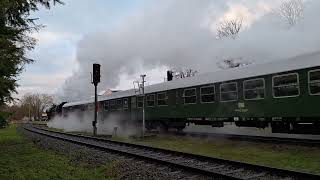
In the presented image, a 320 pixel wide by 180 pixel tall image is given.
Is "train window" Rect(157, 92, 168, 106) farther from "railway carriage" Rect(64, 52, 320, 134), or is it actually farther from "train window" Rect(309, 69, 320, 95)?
"train window" Rect(309, 69, 320, 95)

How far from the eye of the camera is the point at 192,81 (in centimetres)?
2295

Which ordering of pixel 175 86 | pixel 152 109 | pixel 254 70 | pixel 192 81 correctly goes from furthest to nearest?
pixel 152 109 → pixel 175 86 → pixel 192 81 → pixel 254 70

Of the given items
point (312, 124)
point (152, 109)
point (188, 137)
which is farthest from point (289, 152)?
point (152, 109)

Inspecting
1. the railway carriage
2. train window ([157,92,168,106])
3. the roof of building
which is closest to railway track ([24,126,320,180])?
the railway carriage

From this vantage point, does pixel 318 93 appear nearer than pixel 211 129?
Yes

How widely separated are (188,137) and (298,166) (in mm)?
11636

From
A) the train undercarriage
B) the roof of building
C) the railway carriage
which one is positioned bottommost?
the train undercarriage

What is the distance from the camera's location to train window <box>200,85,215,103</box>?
2091 cm

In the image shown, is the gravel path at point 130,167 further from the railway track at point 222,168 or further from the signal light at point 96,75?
the signal light at point 96,75

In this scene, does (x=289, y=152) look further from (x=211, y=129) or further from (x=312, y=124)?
(x=211, y=129)

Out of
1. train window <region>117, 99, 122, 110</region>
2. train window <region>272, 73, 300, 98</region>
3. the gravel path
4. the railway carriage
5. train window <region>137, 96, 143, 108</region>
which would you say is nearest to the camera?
the gravel path

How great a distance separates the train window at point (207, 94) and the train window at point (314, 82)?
6131mm

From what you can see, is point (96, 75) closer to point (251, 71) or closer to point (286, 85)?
point (251, 71)

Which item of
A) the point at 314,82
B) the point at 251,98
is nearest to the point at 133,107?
the point at 251,98
